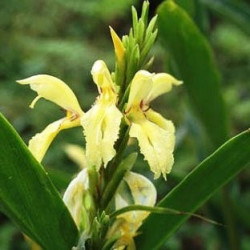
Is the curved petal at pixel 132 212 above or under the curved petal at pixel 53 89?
under

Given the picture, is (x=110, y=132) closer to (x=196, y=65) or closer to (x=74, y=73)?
(x=196, y=65)

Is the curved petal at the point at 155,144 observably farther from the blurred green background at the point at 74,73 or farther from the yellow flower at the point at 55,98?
the blurred green background at the point at 74,73

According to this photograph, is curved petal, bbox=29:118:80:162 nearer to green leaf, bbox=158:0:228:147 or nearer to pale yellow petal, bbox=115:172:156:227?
pale yellow petal, bbox=115:172:156:227

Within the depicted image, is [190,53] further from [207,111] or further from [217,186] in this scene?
[217,186]

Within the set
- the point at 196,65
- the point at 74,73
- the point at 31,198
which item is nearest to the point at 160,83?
the point at 31,198

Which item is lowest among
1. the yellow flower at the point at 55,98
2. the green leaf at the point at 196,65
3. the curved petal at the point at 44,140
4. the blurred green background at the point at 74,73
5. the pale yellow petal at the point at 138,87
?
the blurred green background at the point at 74,73

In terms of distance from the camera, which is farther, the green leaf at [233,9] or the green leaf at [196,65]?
the green leaf at [233,9]

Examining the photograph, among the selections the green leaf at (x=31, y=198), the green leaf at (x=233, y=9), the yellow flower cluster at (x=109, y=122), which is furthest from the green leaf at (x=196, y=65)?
the green leaf at (x=31, y=198)
